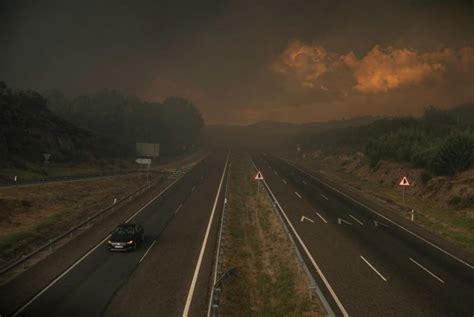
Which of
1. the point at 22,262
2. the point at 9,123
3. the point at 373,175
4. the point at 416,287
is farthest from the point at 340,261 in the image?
the point at 9,123

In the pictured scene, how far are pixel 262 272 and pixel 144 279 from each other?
6203 millimetres

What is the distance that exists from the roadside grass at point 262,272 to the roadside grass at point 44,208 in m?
13.1

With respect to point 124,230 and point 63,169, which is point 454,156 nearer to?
point 124,230

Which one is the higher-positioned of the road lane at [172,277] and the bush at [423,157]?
the bush at [423,157]

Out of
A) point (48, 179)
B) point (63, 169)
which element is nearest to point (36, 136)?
point (63, 169)

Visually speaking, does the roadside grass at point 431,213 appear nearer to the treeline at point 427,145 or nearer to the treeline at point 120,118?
the treeline at point 427,145

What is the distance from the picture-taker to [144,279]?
18.9m

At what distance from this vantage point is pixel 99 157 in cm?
8106

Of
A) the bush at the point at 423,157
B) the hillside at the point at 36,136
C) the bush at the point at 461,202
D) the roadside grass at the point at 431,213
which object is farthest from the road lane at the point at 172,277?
the hillside at the point at 36,136

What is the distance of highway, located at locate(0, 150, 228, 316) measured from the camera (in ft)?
51.0

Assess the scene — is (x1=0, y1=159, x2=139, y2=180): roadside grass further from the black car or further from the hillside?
the black car

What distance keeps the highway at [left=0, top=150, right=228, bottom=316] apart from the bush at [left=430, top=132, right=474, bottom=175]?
2995 centimetres

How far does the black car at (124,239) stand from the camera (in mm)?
23234

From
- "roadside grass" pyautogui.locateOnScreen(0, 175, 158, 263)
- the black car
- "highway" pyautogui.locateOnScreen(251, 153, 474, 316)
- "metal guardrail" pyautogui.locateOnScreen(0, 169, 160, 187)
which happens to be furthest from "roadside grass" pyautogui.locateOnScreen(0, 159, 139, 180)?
"highway" pyautogui.locateOnScreen(251, 153, 474, 316)
